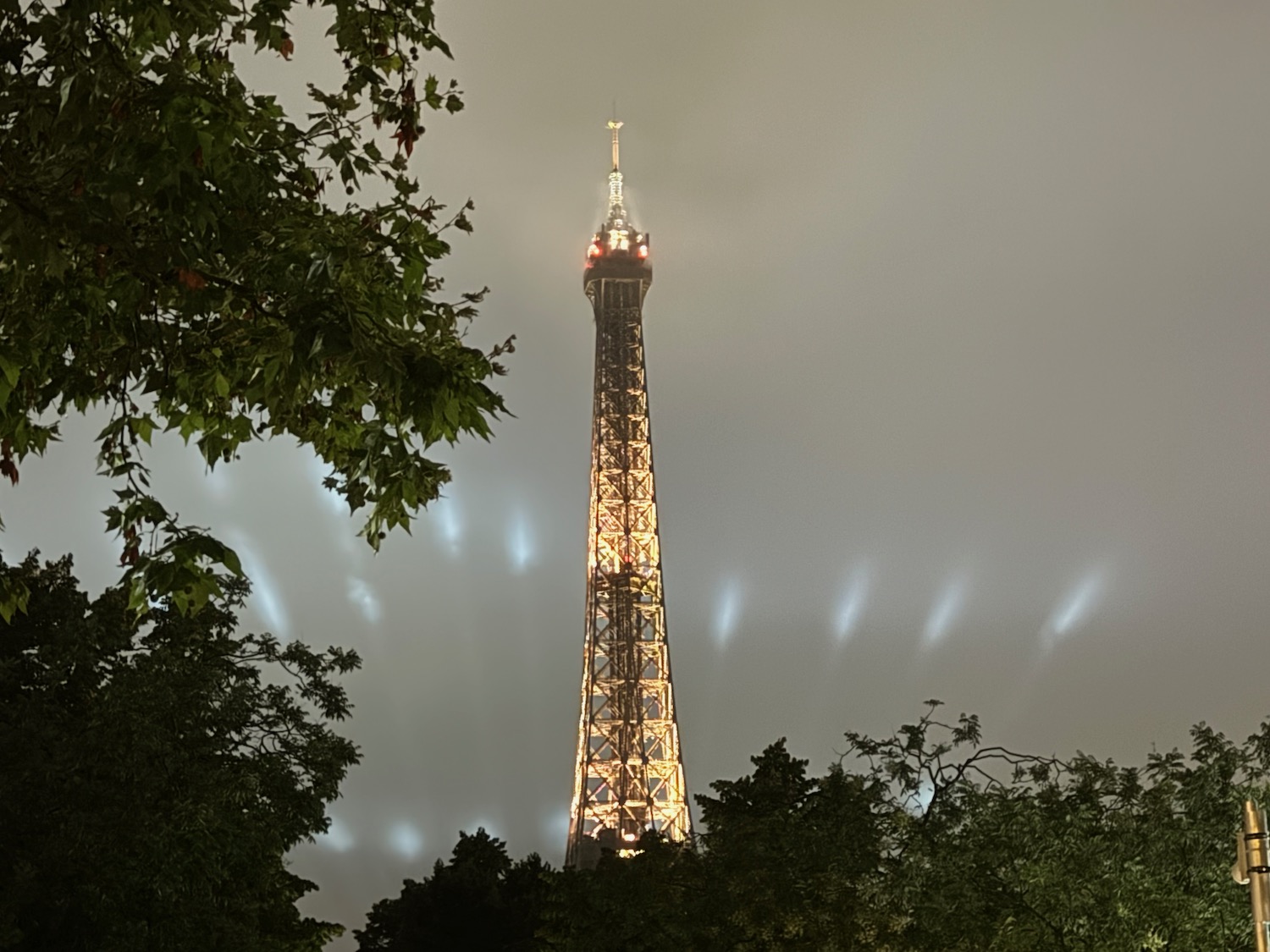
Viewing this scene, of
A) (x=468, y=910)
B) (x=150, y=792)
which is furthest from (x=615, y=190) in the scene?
(x=150, y=792)

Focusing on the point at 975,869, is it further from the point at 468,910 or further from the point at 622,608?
the point at 622,608

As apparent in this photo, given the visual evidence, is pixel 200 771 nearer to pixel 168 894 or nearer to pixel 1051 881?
pixel 168 894

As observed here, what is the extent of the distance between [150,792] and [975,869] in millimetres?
10837

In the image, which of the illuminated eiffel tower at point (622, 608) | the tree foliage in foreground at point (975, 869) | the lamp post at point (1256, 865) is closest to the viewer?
the lamp post at point (1256, 865)

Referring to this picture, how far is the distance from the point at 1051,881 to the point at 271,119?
14376 millimetres

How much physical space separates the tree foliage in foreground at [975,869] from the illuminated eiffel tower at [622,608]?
3397 centimetres

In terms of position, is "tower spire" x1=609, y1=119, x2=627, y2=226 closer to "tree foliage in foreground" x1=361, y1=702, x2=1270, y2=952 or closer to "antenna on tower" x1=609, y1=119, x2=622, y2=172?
"antenna on tower" x1=609, y1=119, x2=622, y2=172

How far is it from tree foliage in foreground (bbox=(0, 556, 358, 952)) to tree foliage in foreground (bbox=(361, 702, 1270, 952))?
8.02m

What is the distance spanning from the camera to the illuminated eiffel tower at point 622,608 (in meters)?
69.0

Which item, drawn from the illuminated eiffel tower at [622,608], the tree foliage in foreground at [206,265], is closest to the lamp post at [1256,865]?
the tree foliage in foreground at [206,265]

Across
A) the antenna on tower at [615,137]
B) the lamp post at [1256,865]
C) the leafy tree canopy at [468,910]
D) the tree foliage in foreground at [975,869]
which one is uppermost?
the antenna on tower at [615,137]

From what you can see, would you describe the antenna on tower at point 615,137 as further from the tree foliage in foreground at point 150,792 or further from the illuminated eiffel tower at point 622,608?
the tree foliage in foreground at point 150,792

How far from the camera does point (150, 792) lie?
21078mm

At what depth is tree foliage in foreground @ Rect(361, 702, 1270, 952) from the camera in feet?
59.9
